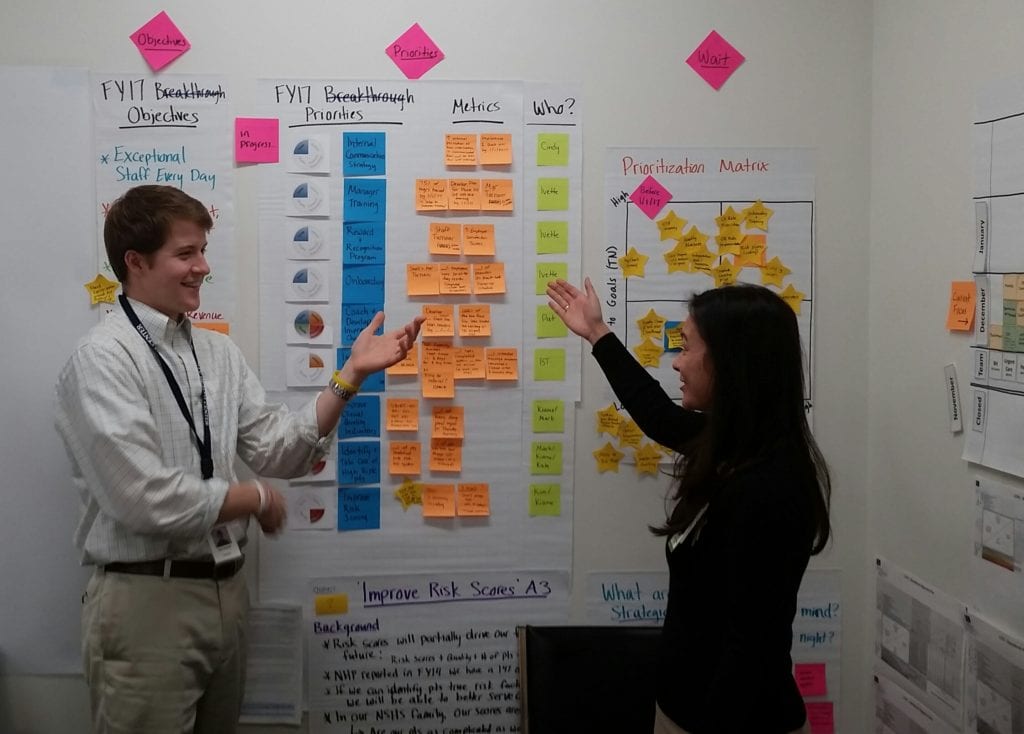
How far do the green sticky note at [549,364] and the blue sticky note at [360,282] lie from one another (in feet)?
1.54

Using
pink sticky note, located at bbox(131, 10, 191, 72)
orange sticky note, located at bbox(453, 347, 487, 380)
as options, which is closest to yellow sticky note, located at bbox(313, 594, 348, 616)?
orange sticky note, located at bbox(453, 347, 487, 380)

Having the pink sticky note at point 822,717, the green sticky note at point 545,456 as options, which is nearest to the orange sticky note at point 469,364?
the green sticky note at point 545,456

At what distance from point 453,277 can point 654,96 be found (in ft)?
2.39

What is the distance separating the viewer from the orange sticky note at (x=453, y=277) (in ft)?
6.64

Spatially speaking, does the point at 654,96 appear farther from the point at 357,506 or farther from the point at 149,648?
the point at 149,648

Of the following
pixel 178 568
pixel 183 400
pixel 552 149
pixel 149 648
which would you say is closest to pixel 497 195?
pixel 552 149

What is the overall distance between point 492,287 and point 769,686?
1.16 metres

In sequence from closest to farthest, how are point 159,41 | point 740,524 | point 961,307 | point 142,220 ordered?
point 740,524 < point 142,220 < point 961,307 < point 159,41

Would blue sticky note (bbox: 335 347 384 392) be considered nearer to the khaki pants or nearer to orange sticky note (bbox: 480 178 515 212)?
orange sticky note (bbox: 480 178 515 212)

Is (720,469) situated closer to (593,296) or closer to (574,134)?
(593,296)

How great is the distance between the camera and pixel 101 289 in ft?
6.47

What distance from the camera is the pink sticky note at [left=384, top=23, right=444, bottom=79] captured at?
198 centimetres

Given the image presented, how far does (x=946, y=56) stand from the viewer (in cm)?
176

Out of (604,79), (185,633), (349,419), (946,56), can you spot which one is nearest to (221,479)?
(185,633)
